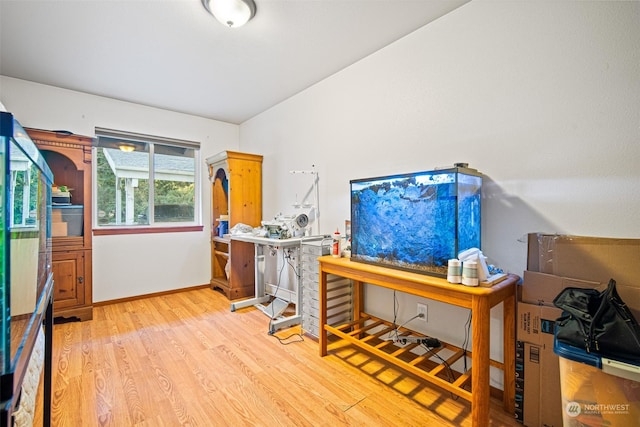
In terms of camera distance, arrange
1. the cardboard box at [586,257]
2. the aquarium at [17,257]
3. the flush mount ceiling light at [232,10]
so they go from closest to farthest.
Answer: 1. the aquarium at [17,257]
2. the cardboard box at [586,257]
3. the flush mount ceiling light at [232,10]

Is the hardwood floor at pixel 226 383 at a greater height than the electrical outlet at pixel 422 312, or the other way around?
the electrical outlet at pixel 422 312

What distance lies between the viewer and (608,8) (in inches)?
55.9

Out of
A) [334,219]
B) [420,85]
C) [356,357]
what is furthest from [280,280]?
[420,85]

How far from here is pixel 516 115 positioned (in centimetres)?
170

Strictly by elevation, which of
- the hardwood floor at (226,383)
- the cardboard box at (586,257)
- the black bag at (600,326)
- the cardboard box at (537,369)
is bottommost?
the hardwood floor at (226,383)

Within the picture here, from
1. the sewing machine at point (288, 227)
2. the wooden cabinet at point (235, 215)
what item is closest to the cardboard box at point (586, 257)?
the sewing machine at point (288, 227)

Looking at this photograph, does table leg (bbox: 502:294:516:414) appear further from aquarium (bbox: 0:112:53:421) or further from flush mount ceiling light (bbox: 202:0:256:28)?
flush mount ceiling light (bbox: 202:0:256:28)

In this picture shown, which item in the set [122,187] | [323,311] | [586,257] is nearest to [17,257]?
[323,311]

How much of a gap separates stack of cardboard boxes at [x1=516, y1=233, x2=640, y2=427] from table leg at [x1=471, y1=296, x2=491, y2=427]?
317 mm

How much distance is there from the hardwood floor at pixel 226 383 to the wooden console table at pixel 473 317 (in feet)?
0.71

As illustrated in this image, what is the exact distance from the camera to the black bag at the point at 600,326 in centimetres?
107

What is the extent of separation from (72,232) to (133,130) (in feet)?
4.66

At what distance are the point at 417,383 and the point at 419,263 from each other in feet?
2.74

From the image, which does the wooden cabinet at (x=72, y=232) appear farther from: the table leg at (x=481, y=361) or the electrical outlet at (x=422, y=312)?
the table leg at (x=481, y=361)
